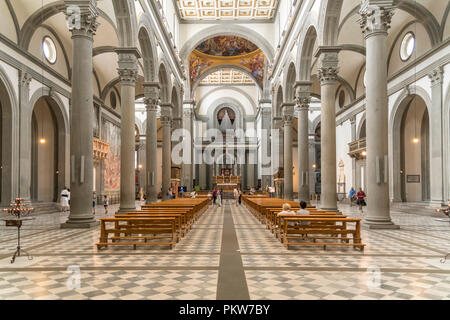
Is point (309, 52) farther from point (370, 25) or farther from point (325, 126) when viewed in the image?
point (370, 25)

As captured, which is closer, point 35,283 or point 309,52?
point 35,283

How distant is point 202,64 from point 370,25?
95.9 ft

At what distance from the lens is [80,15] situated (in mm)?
11008

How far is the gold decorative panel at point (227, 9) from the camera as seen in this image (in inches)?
1141

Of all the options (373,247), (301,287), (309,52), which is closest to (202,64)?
(309,52)

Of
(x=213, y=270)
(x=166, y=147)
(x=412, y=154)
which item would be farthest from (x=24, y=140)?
(x=412, y=154)

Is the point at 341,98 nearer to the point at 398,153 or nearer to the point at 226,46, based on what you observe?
the point at 398,153

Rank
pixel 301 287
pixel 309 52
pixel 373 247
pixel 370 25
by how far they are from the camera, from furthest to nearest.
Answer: pixel 309 52, pixel 370 25, pixel 373 247, pixel 301 287

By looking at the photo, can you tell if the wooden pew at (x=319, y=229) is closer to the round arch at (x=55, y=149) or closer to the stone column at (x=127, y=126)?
the stone column at (x=127, y=126)

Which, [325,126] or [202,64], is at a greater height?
[202,64]

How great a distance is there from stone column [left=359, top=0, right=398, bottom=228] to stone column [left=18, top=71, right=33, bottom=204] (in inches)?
555

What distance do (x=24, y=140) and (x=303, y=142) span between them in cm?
1336

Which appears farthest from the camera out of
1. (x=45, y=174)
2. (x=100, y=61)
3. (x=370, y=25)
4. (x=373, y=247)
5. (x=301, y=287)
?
(x=100, y=61)
